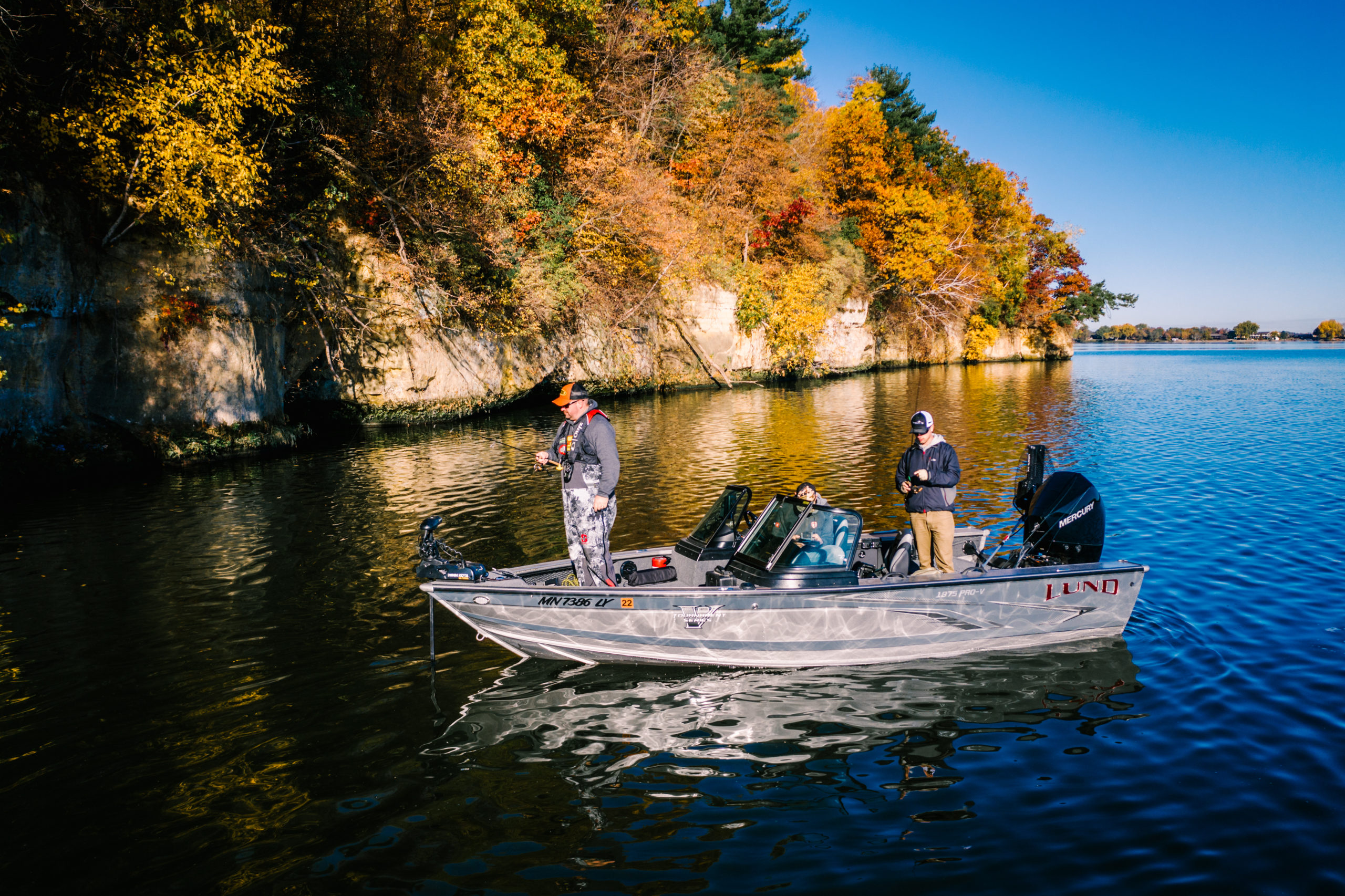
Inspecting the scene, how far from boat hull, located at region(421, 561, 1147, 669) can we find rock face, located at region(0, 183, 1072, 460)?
48.9 feet

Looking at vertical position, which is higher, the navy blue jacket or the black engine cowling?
the navy blue jacket

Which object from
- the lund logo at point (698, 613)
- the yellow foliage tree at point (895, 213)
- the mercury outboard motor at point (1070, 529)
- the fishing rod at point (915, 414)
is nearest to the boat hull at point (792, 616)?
the lund logo at point (698, 613)

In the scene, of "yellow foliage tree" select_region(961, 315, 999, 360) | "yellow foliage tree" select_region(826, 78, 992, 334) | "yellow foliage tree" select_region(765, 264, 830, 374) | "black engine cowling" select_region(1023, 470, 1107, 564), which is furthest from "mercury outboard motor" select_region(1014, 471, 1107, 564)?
"yellow foliage tree" select_region(961, 315, 999, 360)

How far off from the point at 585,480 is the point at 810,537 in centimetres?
247

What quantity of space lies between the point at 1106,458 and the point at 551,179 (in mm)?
24412

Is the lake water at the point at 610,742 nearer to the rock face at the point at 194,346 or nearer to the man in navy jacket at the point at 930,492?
the man in navy jacket at the point at 930,492

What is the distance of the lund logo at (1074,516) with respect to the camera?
329 inches

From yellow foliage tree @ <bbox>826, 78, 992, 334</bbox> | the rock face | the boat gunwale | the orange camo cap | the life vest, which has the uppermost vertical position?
yellow foliage tree @ <bbox>826, 78, 992, 334</bbox>

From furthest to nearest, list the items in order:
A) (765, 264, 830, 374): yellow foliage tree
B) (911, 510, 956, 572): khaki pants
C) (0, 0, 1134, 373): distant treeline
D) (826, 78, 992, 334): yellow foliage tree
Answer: (826, 78, 992, 334): yellow foliage tree, (765, 264, 830, 374): yellow foliage tree, (0, 0, 1134, 373): distant treeline, (911, 510, 956, 572): khaki pants

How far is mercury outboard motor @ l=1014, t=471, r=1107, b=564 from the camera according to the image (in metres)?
8.35

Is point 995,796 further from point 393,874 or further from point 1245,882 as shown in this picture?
point 393,874

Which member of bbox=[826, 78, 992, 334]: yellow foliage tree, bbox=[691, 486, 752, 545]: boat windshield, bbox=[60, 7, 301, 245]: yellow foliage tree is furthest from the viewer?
bbox=[826, 78, 992, 334]: yellow foliage tree

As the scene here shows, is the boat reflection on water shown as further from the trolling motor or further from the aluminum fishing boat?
the trolling motor

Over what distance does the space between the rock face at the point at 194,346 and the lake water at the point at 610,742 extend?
6.49m
